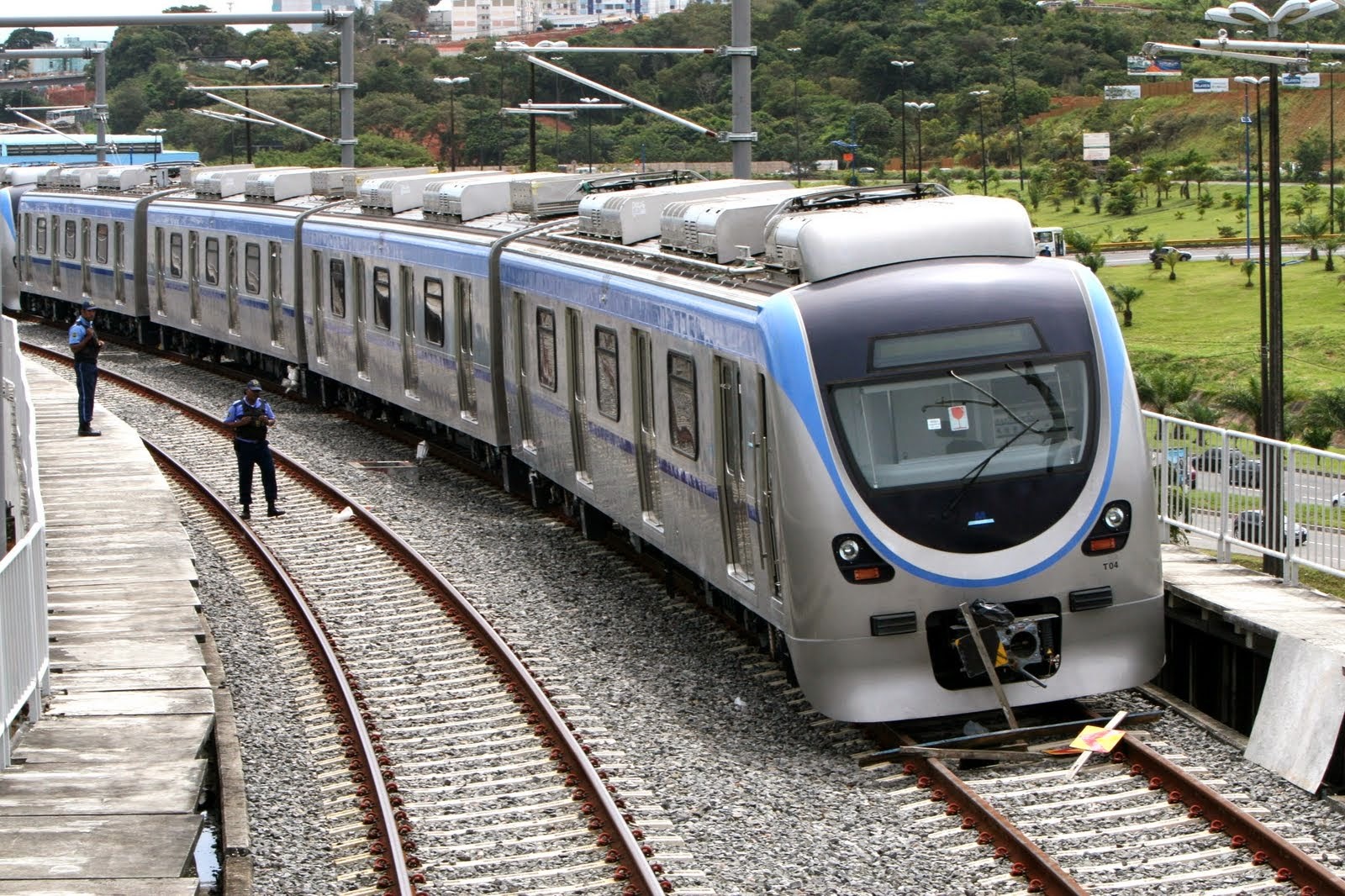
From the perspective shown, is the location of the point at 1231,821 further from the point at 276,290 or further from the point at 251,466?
the point at 276,290

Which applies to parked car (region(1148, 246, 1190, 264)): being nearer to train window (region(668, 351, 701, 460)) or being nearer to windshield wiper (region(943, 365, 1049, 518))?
train window (region(668, 351, 701, 460))

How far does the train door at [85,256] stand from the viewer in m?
37.9

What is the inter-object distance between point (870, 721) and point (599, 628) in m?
4.09

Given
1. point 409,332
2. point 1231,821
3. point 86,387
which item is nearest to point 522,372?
point 409,332

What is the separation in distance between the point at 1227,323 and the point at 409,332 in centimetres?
3403

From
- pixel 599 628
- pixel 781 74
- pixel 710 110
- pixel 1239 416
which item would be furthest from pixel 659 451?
pixel 781 74

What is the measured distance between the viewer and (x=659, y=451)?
14.3 metres

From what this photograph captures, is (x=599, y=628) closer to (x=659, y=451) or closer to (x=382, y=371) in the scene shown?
(x=659, y=451)

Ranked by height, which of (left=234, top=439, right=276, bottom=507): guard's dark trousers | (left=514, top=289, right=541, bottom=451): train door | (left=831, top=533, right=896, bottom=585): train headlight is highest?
(left=514, top=289, right=541, bottom=451): train door

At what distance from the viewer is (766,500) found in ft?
38.7

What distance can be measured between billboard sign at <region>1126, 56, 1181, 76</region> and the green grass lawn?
40.2 m

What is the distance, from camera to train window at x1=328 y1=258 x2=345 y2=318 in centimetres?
2562

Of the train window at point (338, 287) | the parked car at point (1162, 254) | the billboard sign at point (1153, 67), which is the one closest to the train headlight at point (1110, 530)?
the train window at point (338, 287)

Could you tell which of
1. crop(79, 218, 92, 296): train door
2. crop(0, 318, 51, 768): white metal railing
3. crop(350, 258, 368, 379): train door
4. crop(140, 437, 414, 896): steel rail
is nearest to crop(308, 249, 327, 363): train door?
crop(350, 258, 368, 379): train door
